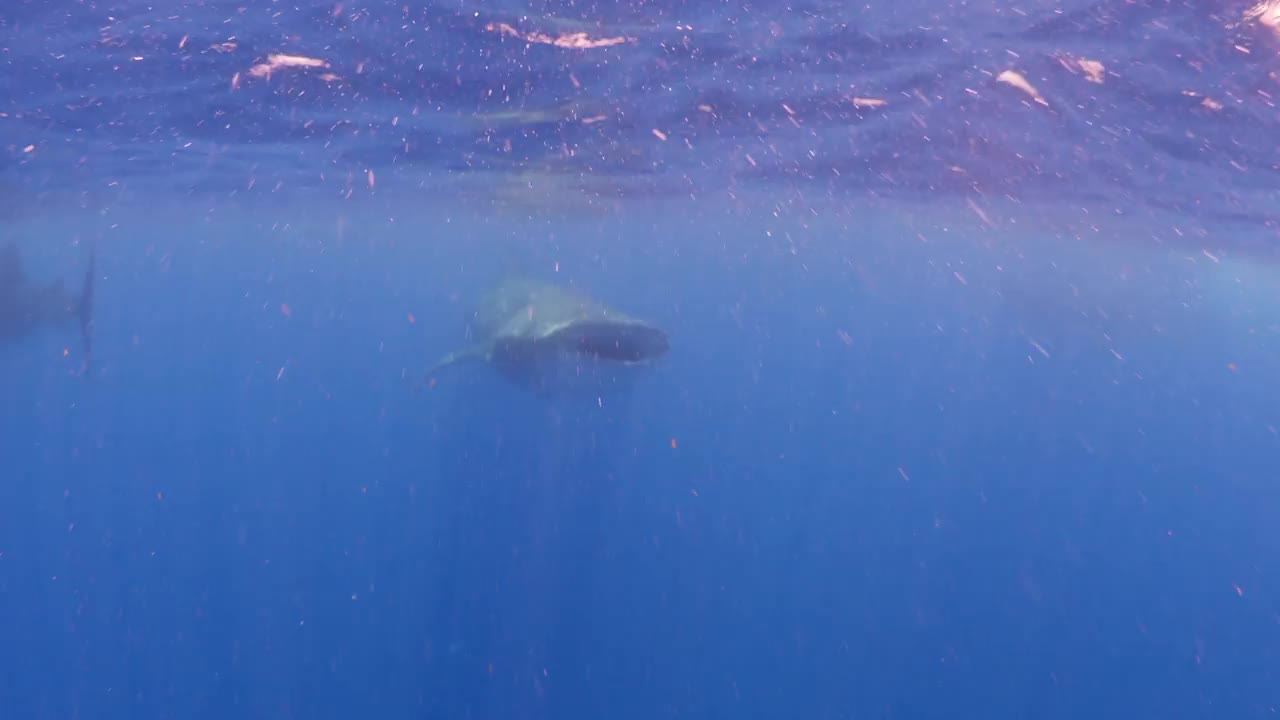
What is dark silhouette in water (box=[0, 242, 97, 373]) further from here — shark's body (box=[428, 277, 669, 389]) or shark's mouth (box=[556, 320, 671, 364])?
shark's mouth (box=[556, 320, 671, 364])

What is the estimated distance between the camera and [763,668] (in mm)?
19094

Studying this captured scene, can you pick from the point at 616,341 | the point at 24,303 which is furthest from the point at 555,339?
the point at 24,303

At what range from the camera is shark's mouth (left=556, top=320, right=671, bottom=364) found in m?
12.8

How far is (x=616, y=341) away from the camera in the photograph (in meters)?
13.5

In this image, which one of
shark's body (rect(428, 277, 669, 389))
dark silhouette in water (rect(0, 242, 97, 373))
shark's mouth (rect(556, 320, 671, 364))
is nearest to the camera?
shark's mouth (rect(556, 320, 671, 364))

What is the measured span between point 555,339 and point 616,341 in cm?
106

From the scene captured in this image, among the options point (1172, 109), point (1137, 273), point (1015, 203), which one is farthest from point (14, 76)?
point (1137, 273)

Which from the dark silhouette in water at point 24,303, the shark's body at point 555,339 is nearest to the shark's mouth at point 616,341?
the shark's body at point 555,339

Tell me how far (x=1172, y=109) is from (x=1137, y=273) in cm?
2838

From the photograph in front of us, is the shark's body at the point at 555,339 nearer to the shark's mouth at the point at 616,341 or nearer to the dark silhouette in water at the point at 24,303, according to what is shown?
the shark's mouth at the point at 616,341

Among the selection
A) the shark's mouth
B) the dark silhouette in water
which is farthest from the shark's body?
the dark silhouette in water

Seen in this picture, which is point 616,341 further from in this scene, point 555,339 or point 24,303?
point 24,303

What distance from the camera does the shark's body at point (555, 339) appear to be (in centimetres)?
1296

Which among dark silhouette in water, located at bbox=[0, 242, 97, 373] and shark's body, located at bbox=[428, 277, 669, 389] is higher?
shark's body, located at bbox=[428, 277, 669, 389]
